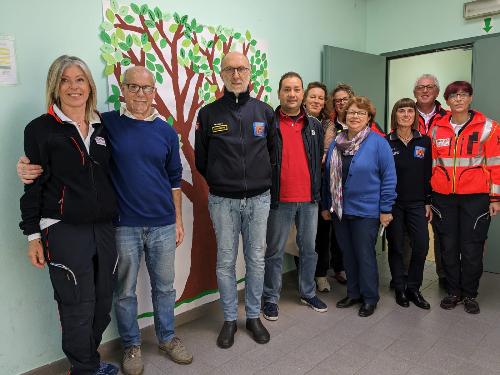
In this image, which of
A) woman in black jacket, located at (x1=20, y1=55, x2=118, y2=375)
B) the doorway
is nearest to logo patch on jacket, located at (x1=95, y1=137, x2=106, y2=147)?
woman in black jacket, located at (x1=20, y1=55, x2=118, y2=375)

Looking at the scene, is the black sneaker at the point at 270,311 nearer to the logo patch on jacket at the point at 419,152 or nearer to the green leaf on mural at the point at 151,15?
the logo patch on jacket at the point at 419,152

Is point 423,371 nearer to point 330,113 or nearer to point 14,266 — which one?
point 330,113

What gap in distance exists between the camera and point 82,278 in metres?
1.77

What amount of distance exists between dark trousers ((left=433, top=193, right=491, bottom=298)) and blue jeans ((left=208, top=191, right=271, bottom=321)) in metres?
1.30

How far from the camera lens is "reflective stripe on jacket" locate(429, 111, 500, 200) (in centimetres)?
259

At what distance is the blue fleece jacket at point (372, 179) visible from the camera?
8.30ft

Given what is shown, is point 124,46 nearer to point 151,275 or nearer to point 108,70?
point 108,70

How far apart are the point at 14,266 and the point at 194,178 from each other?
1154mm

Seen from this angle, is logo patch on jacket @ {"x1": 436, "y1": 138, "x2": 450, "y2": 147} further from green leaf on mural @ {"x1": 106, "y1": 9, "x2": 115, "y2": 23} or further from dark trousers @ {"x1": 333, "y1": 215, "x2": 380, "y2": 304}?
green leaf on mural @ {"x1": 106, "y1": 9, "x2": 115, "y2": 23}

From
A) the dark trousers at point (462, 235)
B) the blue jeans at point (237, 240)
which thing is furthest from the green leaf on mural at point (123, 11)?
the dark trousers at point (462, 235)

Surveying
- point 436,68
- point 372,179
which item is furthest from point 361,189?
point 436,68

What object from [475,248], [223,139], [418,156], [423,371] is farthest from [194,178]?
[475,248]

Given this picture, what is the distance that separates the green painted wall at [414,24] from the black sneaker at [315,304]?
266cm

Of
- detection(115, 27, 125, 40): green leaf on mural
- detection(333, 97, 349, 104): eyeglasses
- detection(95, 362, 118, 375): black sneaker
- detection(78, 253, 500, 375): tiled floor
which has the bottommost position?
detection(78, 253, 500, 375): tiled floor
